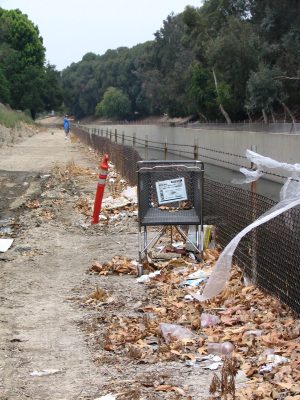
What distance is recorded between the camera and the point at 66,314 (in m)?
7.27

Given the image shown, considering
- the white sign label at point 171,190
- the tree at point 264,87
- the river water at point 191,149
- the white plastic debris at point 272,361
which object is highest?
the tree at point 264,87

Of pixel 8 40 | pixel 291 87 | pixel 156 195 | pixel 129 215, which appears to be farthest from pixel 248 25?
pixel 8 40

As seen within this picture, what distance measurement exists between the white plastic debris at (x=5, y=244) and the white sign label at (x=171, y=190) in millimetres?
3021

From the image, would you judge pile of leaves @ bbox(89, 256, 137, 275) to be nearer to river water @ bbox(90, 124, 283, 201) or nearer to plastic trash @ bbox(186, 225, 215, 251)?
plastic trash @ bbox(186, 225, 215, 251)

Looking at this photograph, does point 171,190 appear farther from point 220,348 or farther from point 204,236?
point 220,348

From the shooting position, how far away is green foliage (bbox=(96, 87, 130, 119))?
13875 cm

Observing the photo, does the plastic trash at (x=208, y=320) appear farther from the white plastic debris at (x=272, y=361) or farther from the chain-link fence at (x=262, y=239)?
the white plastic debris at (x=272, y=361)

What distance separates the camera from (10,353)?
6.05m

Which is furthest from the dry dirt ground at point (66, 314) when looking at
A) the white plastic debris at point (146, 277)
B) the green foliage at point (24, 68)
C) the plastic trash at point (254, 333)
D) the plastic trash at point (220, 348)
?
the green foliage at point (24, 68)

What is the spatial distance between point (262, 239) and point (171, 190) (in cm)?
160

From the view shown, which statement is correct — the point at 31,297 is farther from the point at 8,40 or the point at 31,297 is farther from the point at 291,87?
the point at 8,40

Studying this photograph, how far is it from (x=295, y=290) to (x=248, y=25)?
4560 cm

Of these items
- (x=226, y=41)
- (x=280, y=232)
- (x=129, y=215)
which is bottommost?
(x=129, y=215)

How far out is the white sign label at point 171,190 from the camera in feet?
29.2
